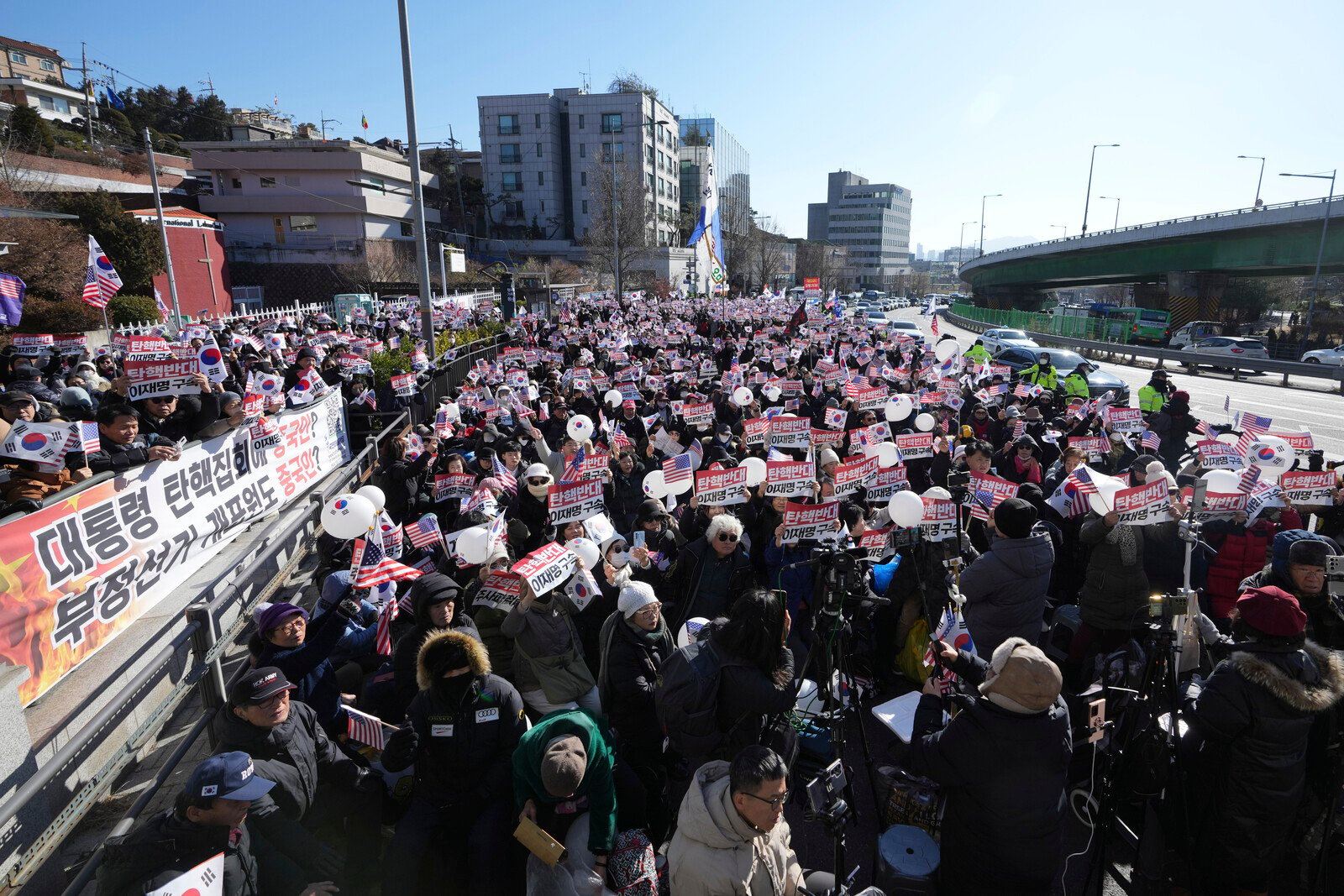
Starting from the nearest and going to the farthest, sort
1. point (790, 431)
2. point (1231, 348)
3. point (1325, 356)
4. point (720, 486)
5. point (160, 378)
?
1. point (720, 486)
2. point (160, 378)
3. point (790, 431)
4. point (1325, 356)
5. point (1231, 348)

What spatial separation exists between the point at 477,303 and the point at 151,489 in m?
30.7

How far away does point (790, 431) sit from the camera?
865cm

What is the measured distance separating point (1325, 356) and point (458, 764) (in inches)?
1576

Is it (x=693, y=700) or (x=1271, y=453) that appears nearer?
(x=693, y=700)

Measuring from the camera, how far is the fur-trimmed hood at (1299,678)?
10.4 ft

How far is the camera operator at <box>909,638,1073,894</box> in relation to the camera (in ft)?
9.77

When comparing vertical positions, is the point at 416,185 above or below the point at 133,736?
above

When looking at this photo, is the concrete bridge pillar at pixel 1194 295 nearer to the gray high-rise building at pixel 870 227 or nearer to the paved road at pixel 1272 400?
the paved road at pixel 1272 400

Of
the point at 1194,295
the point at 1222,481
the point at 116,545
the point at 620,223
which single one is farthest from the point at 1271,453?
the point at 1194,295

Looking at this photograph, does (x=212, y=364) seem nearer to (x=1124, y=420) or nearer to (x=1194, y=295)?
(x=1124, y=420)

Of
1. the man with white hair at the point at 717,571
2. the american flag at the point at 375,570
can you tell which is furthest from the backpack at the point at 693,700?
the american flag at the point at 375,570

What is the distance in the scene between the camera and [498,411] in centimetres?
1042

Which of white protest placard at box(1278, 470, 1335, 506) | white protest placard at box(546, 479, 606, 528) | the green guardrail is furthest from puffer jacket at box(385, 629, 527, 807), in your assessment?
the green guardrail

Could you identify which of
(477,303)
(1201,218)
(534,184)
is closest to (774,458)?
(477,303)
